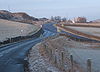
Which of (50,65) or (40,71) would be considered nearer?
(40,71)

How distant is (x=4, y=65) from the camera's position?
19.9 m

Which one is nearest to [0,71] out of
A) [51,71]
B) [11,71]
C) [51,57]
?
[11,71]

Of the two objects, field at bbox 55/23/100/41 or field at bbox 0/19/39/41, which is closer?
field at bbox 0/19/39/41

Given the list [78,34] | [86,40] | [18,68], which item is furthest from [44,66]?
[78,34]

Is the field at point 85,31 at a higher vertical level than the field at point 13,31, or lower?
lower

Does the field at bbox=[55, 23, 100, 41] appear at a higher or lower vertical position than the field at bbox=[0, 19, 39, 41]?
lower

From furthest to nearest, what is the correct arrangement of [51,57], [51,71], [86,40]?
[86,40] < [51,57] < [51,71]

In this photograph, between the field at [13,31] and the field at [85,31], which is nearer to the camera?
the field at [13,31]

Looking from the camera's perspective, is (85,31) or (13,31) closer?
(13,31)

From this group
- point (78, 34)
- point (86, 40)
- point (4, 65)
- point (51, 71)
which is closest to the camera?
point (51, 71)

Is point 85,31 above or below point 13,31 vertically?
below

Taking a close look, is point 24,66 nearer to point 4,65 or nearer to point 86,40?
point 4,65

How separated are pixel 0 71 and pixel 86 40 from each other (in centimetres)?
4873

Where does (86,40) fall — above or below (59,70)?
below
